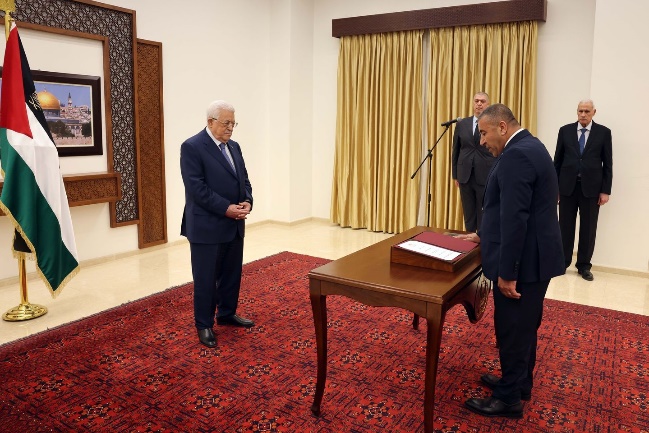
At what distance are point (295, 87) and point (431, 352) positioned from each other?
556cm

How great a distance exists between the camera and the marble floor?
154 inches

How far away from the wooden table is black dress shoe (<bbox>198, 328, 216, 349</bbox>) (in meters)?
0.99

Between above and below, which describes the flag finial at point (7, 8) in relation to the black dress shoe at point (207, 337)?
above

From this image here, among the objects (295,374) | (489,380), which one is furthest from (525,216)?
(295,374)

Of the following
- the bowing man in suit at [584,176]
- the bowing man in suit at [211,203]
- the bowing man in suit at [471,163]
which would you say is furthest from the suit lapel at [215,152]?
the bowing man in suit at [584,176]

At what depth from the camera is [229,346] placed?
3.25m

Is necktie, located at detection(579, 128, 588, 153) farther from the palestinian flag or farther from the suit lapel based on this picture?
the palestinian flag

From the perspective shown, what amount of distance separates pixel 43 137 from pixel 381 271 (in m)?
2.67

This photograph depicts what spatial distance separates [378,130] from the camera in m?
6.91

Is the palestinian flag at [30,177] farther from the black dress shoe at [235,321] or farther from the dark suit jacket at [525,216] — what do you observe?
the dark suit jacket at [525,216]

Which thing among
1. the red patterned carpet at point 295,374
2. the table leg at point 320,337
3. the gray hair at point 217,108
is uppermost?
the gray hair at point 217,108

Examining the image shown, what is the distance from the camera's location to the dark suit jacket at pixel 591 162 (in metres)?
4.71

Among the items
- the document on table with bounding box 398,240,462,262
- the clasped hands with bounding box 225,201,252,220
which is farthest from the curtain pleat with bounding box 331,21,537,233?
the document on table with bounding box 398,240,462,262

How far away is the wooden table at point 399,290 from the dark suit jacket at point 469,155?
7.91 ft
